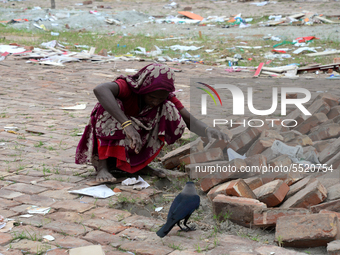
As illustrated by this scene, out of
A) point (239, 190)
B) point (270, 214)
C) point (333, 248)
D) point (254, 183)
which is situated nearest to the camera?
point (333, 248)

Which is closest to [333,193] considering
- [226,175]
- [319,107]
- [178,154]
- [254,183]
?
[254,183]

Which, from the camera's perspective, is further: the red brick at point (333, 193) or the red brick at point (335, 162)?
the red brick at point (335, 162)

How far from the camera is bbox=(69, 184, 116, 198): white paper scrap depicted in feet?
9.55

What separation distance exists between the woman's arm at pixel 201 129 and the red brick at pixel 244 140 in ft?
1.37

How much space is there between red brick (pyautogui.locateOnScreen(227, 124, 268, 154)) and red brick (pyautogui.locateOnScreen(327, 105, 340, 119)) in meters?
1.19

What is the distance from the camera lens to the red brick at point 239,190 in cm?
264

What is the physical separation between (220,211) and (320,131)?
1872mm

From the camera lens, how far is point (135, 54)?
35.7 feet

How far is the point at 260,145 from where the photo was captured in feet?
11.8

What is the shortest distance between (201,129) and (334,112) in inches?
75.8

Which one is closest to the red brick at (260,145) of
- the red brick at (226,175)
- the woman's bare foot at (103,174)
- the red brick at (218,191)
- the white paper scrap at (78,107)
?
the red brick at (226,175)

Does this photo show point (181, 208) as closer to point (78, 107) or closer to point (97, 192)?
point (97, 192)

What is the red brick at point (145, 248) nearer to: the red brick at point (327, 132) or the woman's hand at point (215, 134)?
the woman's hand at point (215, 134)

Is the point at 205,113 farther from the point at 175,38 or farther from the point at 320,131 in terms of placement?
the point at 175,38
